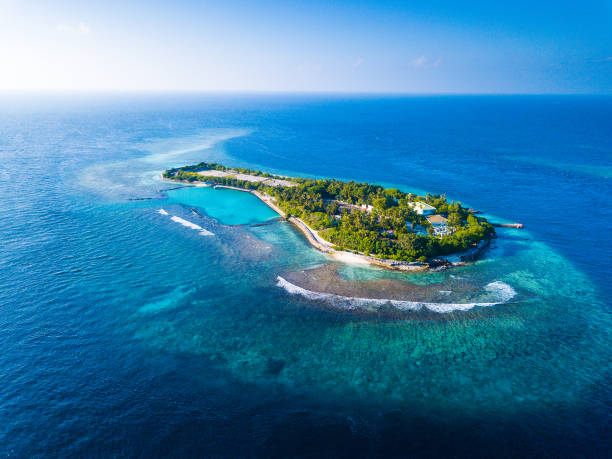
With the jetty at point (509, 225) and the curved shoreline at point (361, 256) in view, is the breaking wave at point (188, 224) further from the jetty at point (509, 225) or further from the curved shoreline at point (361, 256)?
the jetty at point (509, 225)

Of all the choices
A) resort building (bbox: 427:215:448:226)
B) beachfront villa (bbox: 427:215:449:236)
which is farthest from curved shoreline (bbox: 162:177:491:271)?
resort building (bbox: 427:215:448:226)

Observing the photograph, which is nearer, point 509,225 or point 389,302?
point 389,302

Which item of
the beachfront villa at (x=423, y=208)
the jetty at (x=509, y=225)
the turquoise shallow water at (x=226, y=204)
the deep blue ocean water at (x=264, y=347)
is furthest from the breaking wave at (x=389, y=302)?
the turquoise shallow water at (x=226, y=204)

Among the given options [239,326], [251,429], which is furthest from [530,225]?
[251,429]

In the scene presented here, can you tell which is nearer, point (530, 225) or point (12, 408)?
point (12, 408)

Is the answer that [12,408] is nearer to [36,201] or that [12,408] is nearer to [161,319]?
[161,319]

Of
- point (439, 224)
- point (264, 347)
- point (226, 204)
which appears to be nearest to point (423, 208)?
point (439, 224)

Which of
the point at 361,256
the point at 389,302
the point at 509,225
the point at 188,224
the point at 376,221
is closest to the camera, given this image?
the point at 389,302

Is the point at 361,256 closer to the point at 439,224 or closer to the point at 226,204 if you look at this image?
the point at 439,224
